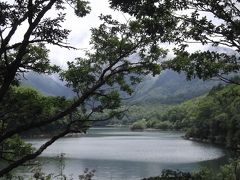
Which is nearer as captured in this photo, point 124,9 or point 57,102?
point 124,9

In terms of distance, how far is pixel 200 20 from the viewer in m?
12.5

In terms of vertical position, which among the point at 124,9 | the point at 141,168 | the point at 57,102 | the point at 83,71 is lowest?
the point at 141,168

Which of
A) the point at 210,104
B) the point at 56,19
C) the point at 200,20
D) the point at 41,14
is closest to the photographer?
the point at 41,14

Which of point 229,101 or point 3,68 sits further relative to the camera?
point 229,101

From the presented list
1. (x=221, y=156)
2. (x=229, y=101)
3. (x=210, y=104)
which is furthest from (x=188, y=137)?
(x=221, y=156)

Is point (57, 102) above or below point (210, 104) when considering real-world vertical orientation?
below

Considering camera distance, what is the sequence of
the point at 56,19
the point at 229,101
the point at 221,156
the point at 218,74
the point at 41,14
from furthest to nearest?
the point at 229,101
the point at 221,156
the point at 218,74
the point at 56,19
the point at 41,14

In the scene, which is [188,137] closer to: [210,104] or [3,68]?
[210,104]

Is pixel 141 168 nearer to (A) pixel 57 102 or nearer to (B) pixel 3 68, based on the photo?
(A) pixel 57 102

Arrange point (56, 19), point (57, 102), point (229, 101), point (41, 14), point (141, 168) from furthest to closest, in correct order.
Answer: point (229, 101) < point (141, 168) < point (57, 102) < point (56, 19) < point (41, 14)

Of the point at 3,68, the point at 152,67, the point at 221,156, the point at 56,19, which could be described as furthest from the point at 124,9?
the point at 221,156

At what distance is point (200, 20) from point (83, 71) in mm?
5052

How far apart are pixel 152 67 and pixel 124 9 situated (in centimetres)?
505

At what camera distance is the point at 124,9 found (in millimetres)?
11828
